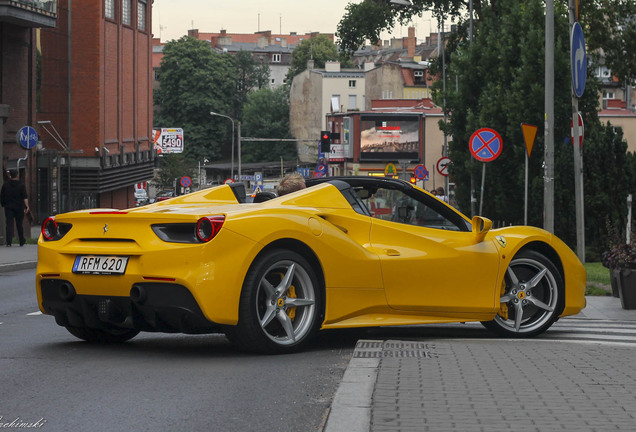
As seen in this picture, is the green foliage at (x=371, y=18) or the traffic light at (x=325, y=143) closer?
the green foliage at (x=371, y=18)

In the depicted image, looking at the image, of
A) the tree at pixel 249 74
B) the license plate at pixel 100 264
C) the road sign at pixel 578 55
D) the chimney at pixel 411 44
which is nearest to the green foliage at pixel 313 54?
the tree at pixel 249 74

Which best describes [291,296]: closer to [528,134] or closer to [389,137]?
[528,134]

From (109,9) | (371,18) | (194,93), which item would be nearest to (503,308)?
(371,18)

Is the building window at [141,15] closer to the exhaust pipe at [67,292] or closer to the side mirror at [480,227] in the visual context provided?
the side mirror at [480,227]

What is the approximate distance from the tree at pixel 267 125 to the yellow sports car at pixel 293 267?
13058 cm

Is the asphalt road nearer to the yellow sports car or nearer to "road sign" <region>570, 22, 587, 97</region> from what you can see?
the yellow sports car

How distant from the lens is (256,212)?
786 cm

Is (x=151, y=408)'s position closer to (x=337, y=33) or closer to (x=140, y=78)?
(x=337, y=33)

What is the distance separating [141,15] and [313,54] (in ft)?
308

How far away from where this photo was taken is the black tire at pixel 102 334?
28.4 ft

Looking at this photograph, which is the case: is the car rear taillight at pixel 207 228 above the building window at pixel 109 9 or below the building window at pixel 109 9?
below

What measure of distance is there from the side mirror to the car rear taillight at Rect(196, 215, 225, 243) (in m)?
2.46

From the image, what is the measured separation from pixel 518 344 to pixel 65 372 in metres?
3.53

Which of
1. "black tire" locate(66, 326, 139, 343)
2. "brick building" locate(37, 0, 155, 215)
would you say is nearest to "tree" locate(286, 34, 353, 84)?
"brick building" locate(37, 0, 155, 215)
